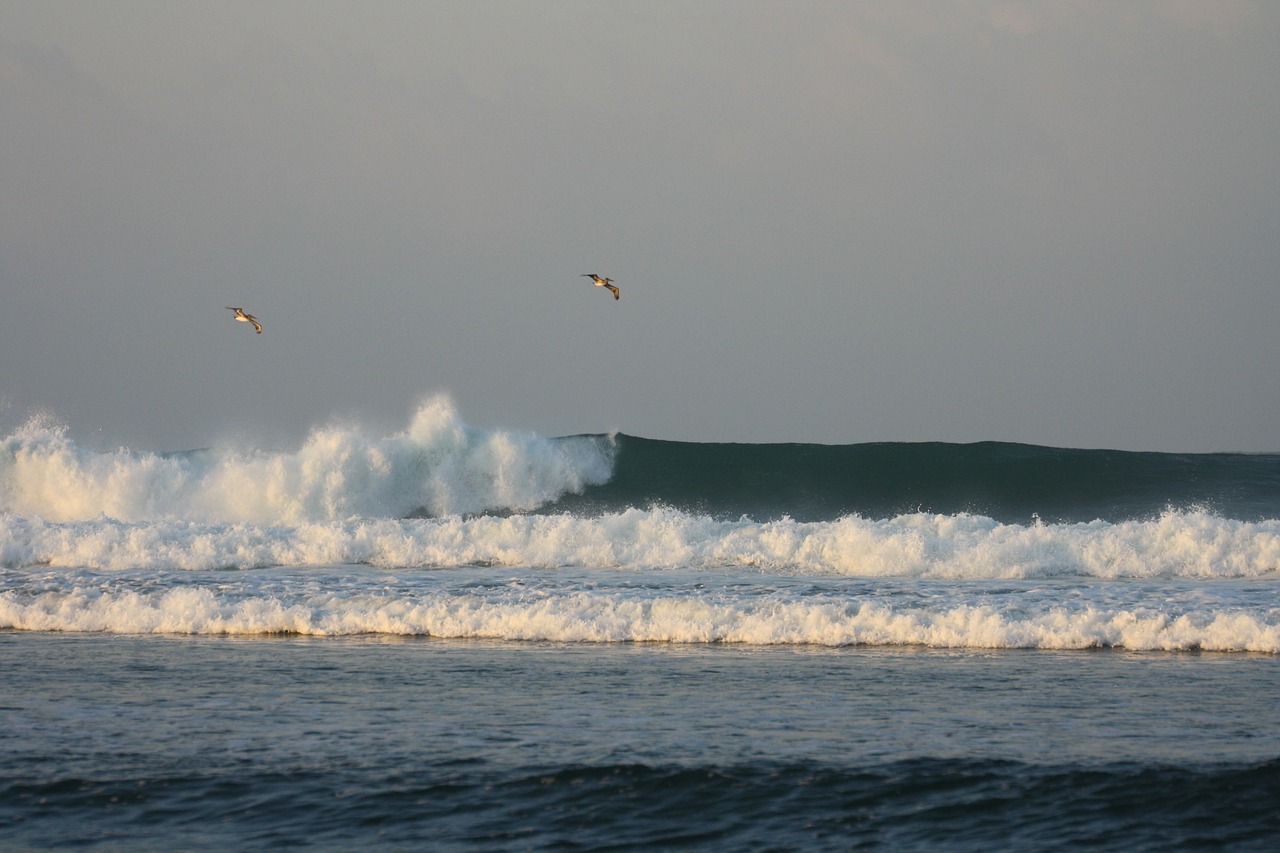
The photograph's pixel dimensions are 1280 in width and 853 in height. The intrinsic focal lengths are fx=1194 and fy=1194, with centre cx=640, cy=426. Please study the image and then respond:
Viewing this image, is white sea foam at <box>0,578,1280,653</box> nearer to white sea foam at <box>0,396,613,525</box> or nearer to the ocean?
the ocean

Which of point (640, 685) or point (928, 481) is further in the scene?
point (928, 481)

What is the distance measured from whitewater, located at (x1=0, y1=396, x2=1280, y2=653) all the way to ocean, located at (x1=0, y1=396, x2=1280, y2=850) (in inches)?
2.6

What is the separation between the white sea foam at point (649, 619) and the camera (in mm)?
11148

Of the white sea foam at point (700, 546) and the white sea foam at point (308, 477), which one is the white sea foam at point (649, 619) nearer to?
the white sea foam at point (700, 546)

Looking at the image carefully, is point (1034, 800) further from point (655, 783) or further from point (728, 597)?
point (728, 597)

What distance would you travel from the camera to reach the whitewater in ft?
39.5

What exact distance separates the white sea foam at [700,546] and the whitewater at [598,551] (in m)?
0.04

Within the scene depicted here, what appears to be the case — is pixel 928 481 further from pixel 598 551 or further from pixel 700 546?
pixel 598 551

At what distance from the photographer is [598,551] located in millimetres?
16750

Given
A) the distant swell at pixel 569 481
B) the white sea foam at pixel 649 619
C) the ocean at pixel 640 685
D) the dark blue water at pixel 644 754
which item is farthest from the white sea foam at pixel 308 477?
the dark blue water at pixel 644 754

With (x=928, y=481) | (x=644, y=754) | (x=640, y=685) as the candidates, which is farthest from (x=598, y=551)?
(x=928, y=481)

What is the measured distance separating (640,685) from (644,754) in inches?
87.3

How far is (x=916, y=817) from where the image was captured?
5.85 metres

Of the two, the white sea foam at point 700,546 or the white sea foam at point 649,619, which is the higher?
the white sea foam at point 700,546
